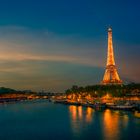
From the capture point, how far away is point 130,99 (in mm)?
60594

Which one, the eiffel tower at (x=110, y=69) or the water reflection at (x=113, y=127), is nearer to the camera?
the water reflection at (x=113, y=127)

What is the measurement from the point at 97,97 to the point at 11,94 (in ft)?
194

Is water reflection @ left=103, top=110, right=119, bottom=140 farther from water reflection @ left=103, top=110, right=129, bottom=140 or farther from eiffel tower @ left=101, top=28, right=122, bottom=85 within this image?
eiffel tower @ left=101, top=28, right=122, bottom=85

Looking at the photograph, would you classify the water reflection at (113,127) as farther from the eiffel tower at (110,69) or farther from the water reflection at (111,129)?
the eiffel tower at (110,69)

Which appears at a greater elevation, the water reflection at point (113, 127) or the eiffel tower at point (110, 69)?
the eiffel tower at point (110, 69)

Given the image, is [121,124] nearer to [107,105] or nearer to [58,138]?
[58,138]

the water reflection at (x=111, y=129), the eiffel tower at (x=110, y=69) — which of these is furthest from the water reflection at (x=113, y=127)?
the eiffel tower at (x=110, y=69)

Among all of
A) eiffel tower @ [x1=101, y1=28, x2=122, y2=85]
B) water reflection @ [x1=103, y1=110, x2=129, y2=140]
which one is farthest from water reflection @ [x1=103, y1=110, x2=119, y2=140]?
eiffel tower @ [x1=101, y1=28, x2=122, y2=85]

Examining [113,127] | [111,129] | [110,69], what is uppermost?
[110,69]

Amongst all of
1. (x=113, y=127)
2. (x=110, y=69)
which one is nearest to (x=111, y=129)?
(x=113, y=127)

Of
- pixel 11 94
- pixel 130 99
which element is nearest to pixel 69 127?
pixel 130 99

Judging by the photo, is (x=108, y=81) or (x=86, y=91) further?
(x=86, y=91)

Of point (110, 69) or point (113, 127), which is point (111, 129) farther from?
point (110, 69)

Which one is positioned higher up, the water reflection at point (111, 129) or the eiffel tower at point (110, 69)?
the eiffel tower at point (110, 69)
